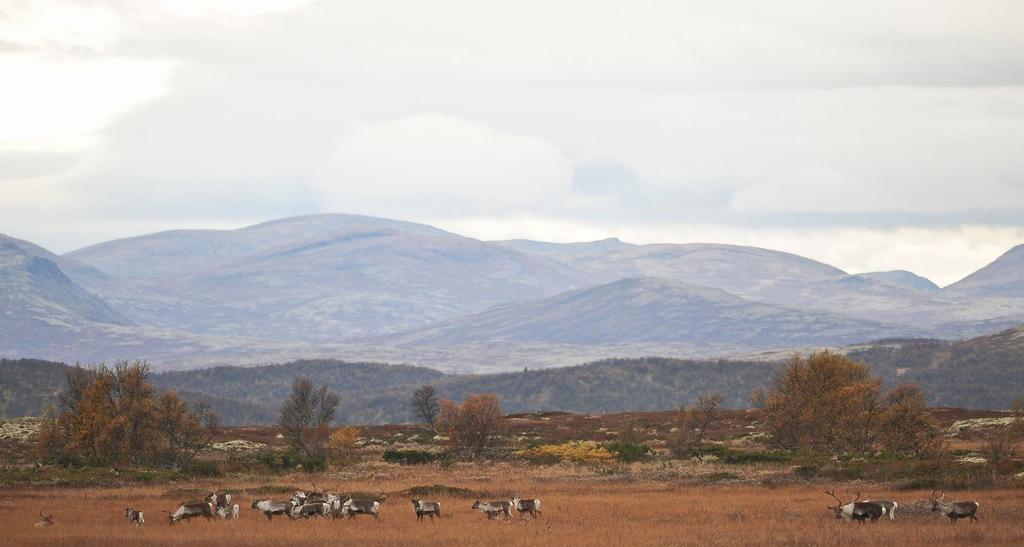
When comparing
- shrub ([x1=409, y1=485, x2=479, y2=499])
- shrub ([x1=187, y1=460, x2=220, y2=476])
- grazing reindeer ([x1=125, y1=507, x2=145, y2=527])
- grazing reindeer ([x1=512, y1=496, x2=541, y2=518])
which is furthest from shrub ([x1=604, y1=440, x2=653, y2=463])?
grazing reindeer ([x1=125, y1=507, x2=145, y2=527])

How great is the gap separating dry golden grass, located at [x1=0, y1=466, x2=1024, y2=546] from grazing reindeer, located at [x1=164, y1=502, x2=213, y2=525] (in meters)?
0.51

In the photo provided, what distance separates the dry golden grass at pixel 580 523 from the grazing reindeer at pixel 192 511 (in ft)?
1.66

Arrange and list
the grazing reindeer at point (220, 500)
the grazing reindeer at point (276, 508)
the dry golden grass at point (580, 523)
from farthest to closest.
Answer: the grazing reindeer at point (220, 500)
the grazing reindeer at point (276, 508)
the dry golden grass at point (580, 523)

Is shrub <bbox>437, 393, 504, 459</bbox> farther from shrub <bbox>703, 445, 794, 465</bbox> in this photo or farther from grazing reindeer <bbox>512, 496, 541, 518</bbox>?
grazing reindeer <bbox>512, 496, 541, 518</bbox>

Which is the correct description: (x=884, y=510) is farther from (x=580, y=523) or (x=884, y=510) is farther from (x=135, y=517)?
(x=135, y=517)

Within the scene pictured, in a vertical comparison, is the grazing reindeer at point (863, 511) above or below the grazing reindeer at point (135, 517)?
below

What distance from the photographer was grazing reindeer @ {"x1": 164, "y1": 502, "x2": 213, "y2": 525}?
1634 inches

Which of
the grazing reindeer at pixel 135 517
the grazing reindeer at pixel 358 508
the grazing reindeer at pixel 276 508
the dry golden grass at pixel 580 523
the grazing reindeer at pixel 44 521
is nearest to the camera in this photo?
the dry golden grass at pixel 580 523

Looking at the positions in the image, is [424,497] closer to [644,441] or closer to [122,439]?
[122,439]

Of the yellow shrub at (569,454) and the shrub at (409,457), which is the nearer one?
the yellow shrub at (569,454)

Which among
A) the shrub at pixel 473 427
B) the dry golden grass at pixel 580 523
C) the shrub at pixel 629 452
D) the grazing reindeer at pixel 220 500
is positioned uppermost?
the shrub at pixel 473 427

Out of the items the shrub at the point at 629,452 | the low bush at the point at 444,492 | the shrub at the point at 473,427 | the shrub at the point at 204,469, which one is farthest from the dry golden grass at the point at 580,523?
the shrub at the point at 473,427

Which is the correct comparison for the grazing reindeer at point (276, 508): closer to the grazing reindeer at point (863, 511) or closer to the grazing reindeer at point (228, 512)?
the grazing reindeer at point (228, 512)

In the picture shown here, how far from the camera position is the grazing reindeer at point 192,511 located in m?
41.5
